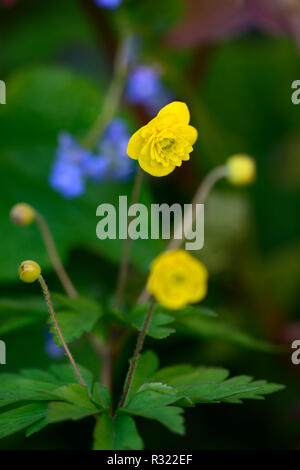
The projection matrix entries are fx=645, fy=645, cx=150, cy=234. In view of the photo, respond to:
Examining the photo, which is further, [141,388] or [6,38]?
[6,38]

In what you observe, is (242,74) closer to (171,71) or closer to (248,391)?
(171,71)

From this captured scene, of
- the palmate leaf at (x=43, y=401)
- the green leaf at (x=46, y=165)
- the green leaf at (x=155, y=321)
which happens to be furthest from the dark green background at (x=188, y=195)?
the palmate leaf at (x=43, y=401)

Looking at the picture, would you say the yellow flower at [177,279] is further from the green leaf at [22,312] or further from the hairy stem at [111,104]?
the hairy stem at [111,104]

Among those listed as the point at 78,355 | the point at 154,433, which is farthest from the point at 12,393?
the point at 154,433

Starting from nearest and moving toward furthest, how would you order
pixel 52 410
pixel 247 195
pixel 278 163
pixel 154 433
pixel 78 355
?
pixel 52 410
pixel 78 355
pixel 154 433
pixel 247 195
pixel 278 163

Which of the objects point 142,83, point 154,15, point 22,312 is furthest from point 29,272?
point 154,15

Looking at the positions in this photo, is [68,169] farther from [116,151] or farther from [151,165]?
[151,165]
